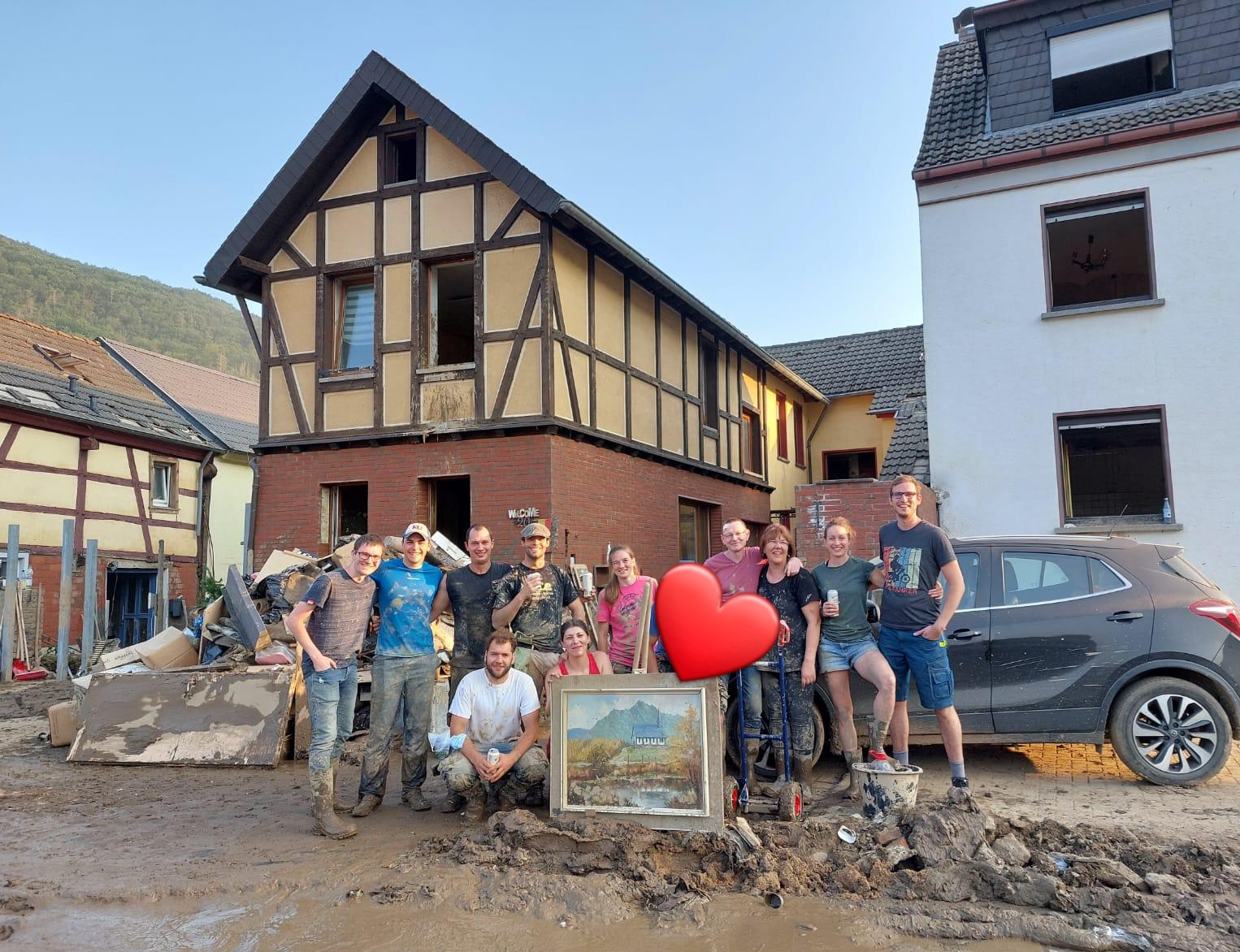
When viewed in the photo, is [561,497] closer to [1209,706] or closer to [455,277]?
[455,277]

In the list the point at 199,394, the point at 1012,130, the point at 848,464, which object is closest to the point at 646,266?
the point at 1012,130

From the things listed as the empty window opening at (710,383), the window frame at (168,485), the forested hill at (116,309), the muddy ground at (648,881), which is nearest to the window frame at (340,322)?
the empty window opening at (710,383)

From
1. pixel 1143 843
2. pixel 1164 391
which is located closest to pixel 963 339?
pixel 1164 391

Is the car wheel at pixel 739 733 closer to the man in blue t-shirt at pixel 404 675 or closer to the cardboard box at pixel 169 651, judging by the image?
the man in blue t-shirt at pixel 404 675

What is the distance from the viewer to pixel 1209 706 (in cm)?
594

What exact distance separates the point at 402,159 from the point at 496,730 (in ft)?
33.2

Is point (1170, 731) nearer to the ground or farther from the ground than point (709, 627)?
nearer to the ground

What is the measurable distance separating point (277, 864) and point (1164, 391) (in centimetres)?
1049

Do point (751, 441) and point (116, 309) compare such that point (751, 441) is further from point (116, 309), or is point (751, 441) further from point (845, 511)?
point (116, 309)

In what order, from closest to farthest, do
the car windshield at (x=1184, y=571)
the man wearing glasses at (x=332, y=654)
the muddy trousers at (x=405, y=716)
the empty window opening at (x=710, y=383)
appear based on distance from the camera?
the man wearing glasses at (x=332, y=654) < the muddy trousers at (x=405, y=716) < the car windshield at (x=1184, y=571) < the empty window opening at (x=710, y=383)

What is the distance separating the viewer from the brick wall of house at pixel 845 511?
9719 millimetres

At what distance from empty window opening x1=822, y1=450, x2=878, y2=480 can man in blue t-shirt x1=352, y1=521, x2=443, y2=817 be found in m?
18.6

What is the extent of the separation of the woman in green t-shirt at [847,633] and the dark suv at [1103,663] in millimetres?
454

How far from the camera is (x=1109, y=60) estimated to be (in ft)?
37.9
